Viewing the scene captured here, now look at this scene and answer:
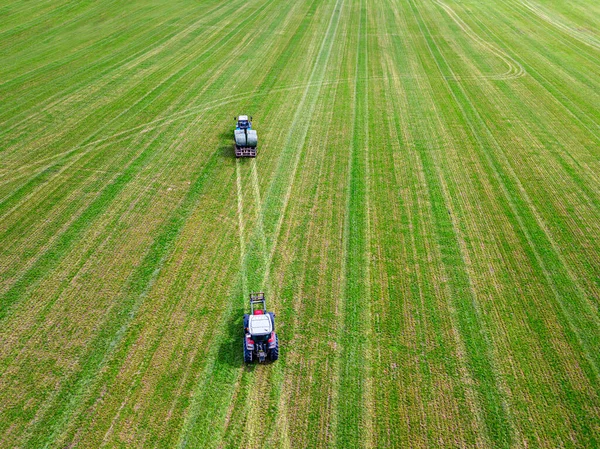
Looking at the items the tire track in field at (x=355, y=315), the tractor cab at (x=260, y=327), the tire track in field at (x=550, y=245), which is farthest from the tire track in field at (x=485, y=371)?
the tractor cab at (x=260, y=327)

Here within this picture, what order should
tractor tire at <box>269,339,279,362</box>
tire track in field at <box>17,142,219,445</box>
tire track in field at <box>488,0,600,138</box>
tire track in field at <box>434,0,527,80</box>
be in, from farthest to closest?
tire track in field at <box>434,0,527,80</box> < tire track in field at <box>488,0,600,138</box> < tractor tire at <box>269,339,279,362</box> < tire track in field at <box>17,142,219,445</box>

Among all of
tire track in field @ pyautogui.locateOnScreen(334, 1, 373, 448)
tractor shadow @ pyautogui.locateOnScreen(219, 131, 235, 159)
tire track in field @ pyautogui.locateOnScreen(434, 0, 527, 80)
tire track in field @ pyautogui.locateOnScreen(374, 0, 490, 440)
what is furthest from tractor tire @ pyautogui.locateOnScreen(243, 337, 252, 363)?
tire track in field @ pyautogui.locateOnScreen(434, 0, 527, 80)

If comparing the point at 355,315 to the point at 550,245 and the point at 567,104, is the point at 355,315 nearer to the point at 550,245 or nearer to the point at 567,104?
the point at 550,245

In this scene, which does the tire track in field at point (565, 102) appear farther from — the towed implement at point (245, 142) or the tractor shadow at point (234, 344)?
the tractor shadow at point (234, 344)

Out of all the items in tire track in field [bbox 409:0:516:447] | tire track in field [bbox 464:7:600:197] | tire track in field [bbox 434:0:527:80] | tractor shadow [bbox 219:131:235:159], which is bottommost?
tire track in field [bbox 409:0:516:447]

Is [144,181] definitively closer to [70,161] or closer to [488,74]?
A: [70,161]

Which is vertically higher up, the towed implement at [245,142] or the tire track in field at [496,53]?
the tire track in field at [496,53]

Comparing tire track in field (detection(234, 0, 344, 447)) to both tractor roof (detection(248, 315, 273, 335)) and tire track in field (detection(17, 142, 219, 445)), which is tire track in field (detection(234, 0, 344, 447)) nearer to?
tractor roof (detection(248, 315, 273, 335))
